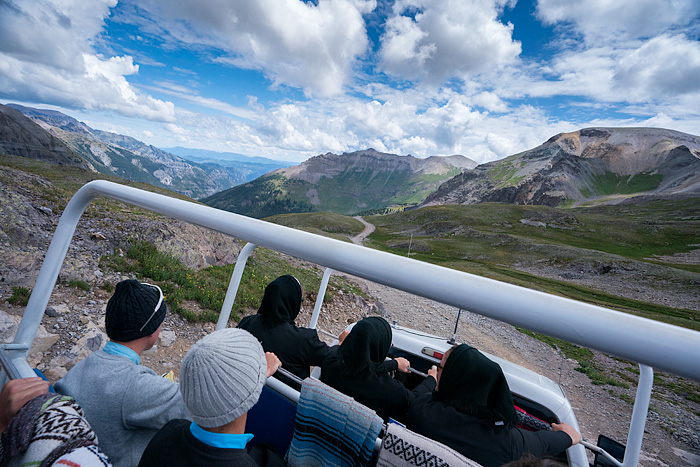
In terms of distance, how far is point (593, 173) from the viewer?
168 metres

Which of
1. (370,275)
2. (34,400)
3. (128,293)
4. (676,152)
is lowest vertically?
(34,400)

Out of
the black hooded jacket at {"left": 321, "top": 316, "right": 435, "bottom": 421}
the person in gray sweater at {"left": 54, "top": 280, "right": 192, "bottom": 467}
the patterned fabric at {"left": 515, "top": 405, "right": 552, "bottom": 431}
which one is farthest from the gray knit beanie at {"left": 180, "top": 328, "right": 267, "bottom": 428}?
the patterned fabric at {"left": 515, "top": 405, "right": 552, "bottom": 431}

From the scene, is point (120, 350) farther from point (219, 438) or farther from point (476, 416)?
point (476, 416)

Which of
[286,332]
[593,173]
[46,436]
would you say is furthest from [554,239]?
[593,173]

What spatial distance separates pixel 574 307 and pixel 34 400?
205cm

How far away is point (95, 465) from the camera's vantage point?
120 centimetres

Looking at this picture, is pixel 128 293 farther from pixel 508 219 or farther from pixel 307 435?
pixel 508 219

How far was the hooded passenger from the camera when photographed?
2010mm

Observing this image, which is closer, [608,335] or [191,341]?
[608,335]

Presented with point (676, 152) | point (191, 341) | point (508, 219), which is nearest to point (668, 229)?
point (508, 219)

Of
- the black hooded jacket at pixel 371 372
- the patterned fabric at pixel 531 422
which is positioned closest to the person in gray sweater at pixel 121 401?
the black hooded jacket at pixel 371 372

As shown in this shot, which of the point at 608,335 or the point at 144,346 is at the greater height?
the point at 608,335

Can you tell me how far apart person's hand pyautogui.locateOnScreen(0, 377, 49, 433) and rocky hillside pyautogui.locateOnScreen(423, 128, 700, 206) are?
16399 centimetres

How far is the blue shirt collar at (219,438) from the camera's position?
1442mm
